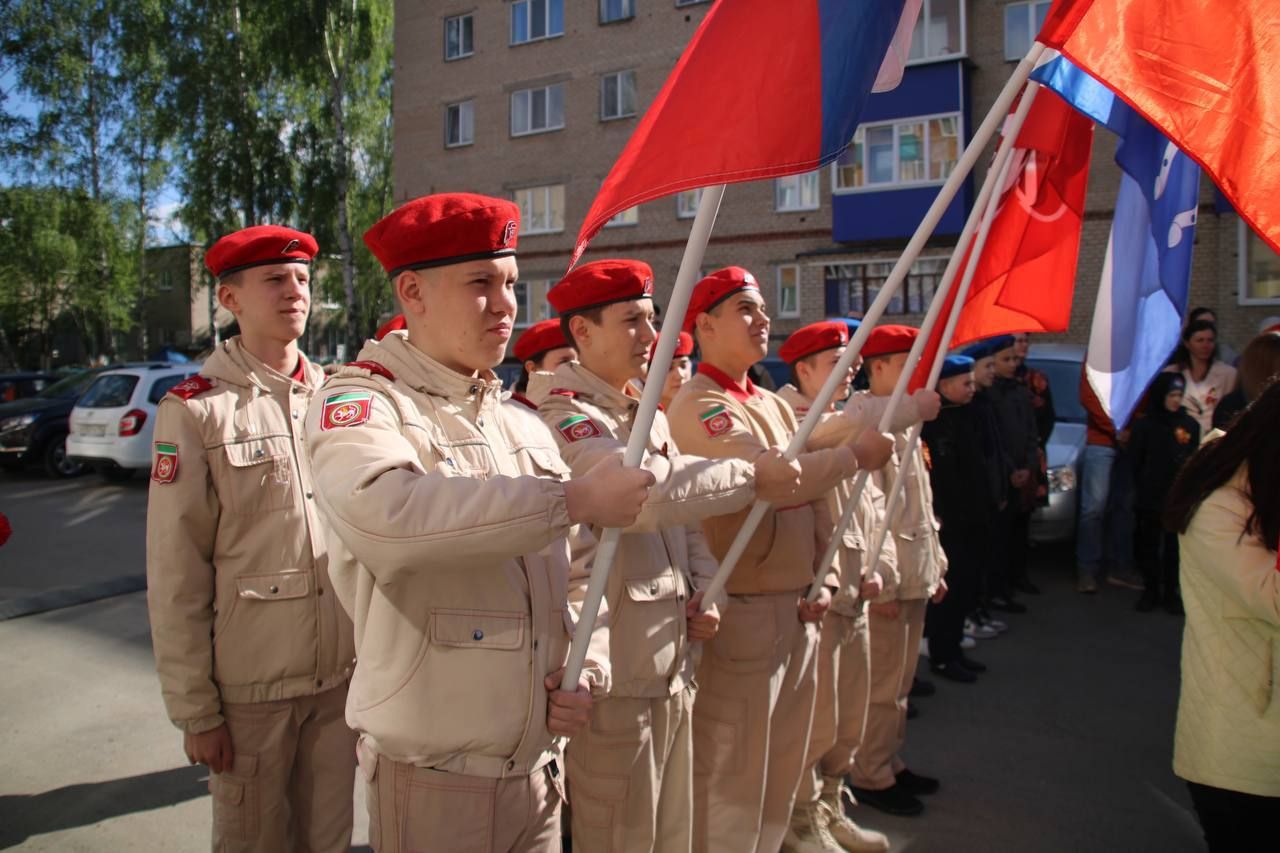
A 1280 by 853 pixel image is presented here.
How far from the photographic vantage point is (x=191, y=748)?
8.82ft

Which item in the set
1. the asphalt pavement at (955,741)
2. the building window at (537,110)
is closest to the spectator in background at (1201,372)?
the asphalt pavement at (955,741)

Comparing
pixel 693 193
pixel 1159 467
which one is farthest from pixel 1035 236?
pixel 693 193

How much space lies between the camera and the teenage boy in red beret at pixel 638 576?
254 cm

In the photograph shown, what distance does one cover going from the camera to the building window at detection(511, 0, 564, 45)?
26734 mm

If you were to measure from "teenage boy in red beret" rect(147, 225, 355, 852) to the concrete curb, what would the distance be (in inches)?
192

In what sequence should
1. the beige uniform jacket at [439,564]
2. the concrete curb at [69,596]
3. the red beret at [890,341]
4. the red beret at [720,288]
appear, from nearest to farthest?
1. the beige uniform jacket at [439,564]
2. the red beret at [720,288]
3. the red beret at [890,341]
4. the concrete curb at [69,596]

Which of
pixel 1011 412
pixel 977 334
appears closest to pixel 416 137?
pixel 1011 412

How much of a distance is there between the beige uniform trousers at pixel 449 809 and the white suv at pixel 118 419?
12.5 meters

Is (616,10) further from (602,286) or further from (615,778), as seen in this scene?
(615,778)

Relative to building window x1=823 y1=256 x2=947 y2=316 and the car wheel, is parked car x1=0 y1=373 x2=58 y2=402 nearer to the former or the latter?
the car wheel

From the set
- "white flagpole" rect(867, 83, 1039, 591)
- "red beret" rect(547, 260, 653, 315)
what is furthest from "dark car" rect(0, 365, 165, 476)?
"white flagpole" rect(867, 83, 1039, 591)

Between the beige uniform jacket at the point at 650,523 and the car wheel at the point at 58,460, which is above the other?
the beige uniform jacket at the point at 650,523

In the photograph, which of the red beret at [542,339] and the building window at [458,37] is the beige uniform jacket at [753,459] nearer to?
the red beret at [542,339]

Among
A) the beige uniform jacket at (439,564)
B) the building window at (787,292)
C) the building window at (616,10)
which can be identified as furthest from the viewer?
the building window at (616,10)
